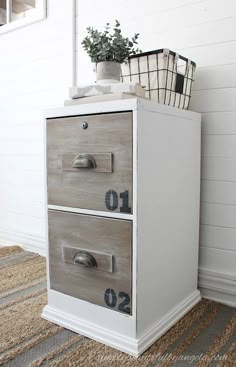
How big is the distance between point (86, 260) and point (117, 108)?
442 mm

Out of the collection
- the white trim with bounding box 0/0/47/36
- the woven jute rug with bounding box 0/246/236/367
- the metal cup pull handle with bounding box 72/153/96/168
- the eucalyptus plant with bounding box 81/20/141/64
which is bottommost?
the woven jute rug with bounding box 0/246/236/367

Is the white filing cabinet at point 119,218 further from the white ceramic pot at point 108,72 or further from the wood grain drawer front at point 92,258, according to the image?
the white ceramic pot at point 108,72

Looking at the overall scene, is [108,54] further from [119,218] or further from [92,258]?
[92,258]

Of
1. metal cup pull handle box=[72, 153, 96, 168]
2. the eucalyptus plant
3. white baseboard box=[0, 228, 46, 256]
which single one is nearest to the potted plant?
the eucalyptus plant

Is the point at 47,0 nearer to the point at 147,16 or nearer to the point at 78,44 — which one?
the point at 78,44

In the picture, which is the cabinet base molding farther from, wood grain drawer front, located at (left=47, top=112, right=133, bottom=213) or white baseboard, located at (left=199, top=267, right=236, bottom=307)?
wood grain drawer front, located at (left=47, top=112, right=133, bottom=213)

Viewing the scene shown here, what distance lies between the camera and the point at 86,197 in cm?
104

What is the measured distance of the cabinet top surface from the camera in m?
0.93

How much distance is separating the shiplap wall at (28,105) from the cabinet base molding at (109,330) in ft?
2.44

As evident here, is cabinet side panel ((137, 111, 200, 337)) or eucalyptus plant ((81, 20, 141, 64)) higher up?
eucalyptus plant ((81, 20, 141, 64))

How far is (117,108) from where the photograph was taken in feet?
3.12

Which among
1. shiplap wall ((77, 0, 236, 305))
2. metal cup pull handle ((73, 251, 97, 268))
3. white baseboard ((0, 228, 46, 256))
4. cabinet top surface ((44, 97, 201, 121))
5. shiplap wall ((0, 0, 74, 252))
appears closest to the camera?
cabinet top surface ((44, 97, 201, 121))

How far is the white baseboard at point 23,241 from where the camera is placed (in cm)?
185

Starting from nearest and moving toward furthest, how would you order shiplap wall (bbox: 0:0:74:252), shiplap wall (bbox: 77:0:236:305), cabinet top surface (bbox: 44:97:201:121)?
cabinet top surface (bbox: 44:97:201:121) < shiplap wall (bbox: 77:0:236:305) < shiplap wall (bbox: 0:0:74:252)
